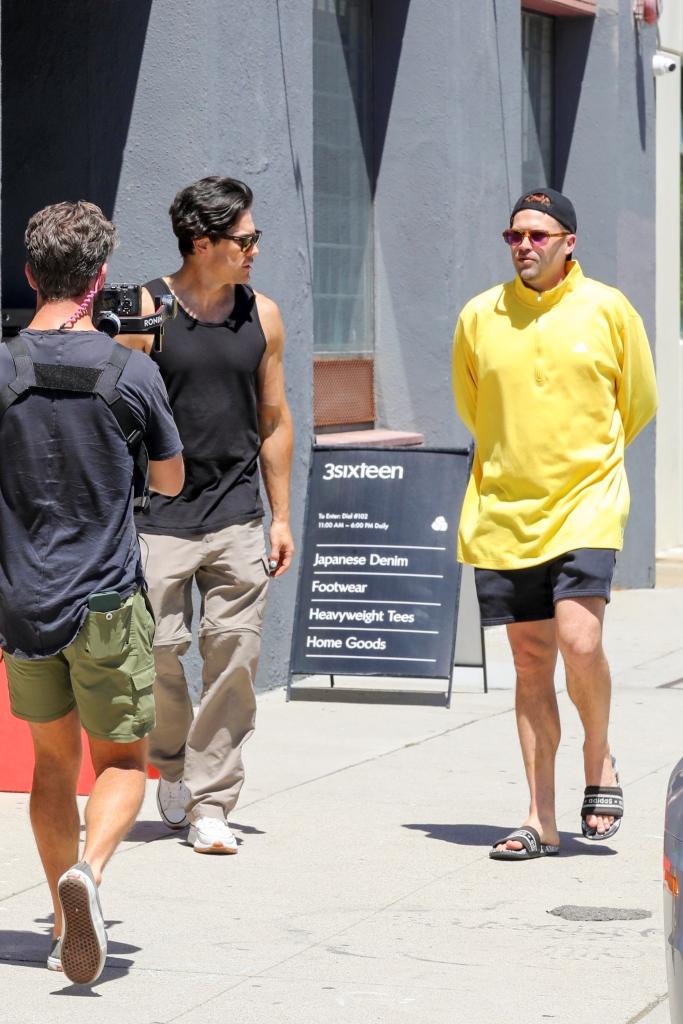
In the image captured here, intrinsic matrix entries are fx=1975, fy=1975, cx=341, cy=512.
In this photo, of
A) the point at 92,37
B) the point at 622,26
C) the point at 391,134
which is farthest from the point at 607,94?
the point at 92,37

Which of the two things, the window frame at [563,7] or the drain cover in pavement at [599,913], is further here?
the window frame at [563,7]

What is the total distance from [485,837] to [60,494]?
2422 mm

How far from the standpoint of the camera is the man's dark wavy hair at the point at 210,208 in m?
6.32

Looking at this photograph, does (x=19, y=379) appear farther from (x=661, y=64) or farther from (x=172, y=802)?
(x=661, y=64)

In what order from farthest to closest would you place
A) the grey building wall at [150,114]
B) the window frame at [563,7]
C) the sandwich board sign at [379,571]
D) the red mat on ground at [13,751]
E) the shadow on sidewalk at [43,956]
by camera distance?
the window frame at [563,7], the sandwich board sign at [379,571], the grey building wall at [150,114], the red mat on ground at [13,751], the shadow on sidewalk at [43,956]

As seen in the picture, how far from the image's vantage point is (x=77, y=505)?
4762 mm

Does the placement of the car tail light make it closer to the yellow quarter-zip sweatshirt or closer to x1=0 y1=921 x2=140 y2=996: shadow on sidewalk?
x1=0 y1=921 x2=140 y2=996: shadow on sidewalk

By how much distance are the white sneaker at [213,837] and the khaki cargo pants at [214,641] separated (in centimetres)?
4

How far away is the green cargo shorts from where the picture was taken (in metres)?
4.77

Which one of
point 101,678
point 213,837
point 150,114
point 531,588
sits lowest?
point 213,837

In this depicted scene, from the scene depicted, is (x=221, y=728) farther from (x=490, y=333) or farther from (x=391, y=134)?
(x=391, y=134)

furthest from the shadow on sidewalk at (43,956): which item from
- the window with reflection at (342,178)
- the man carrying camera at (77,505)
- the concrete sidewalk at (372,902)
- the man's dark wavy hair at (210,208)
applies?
the window with reflection at (342,178)

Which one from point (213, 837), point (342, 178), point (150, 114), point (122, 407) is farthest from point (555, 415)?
point (342, 178)

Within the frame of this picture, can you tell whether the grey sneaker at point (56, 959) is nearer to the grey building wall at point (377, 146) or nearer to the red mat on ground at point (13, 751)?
the red mat on ground at point (13, 751)
